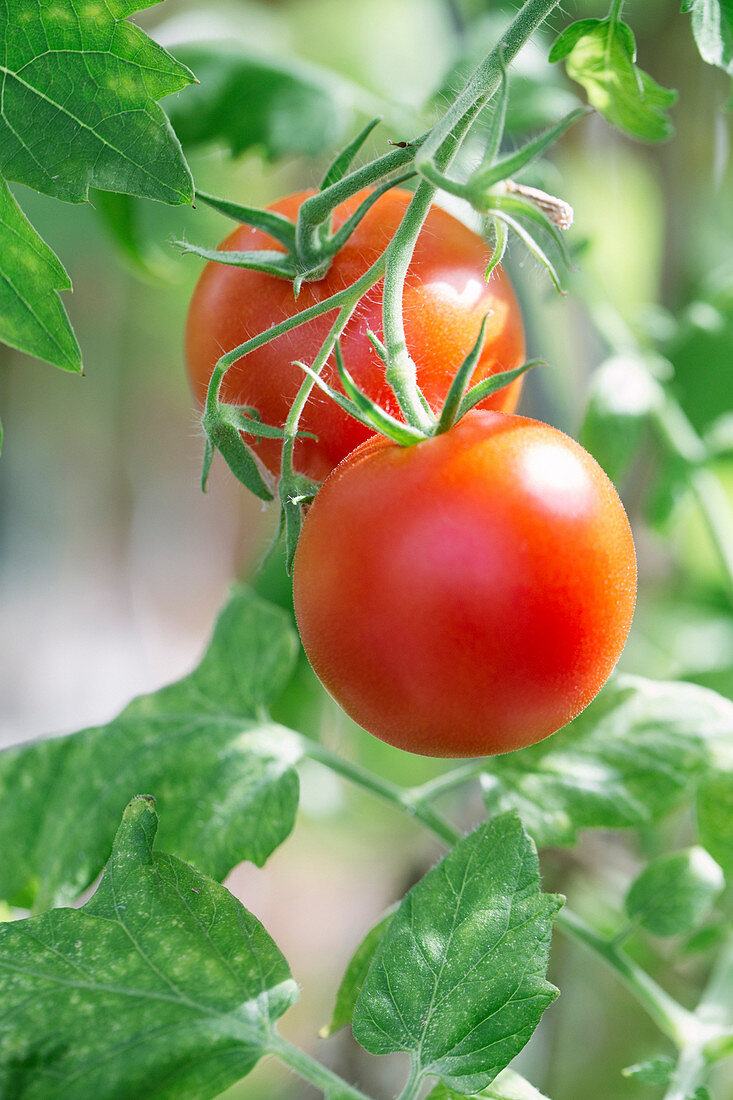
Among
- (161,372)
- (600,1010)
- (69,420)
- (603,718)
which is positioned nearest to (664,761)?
(603,718)

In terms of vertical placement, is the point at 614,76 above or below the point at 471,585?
above

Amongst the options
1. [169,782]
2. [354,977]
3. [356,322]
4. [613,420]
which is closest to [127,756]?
[169,782]

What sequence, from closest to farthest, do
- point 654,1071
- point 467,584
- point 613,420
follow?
point 467,584, point 654,1071, point 613,420

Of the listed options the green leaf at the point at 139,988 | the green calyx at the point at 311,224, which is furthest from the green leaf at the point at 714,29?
the green leaf at the point at 139,988

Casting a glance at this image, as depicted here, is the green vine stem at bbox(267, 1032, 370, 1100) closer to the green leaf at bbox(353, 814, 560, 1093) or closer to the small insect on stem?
the green leaf at bbox(353, 814, 560, 1093)

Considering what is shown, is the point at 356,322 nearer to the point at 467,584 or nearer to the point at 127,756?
the point at 467,584

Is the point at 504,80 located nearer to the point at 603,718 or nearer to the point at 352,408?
the point at 352,408

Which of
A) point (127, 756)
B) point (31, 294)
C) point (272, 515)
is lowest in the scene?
point (272, 515)

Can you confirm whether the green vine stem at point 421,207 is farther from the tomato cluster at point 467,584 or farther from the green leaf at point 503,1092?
the green leaf at point 503,1092
